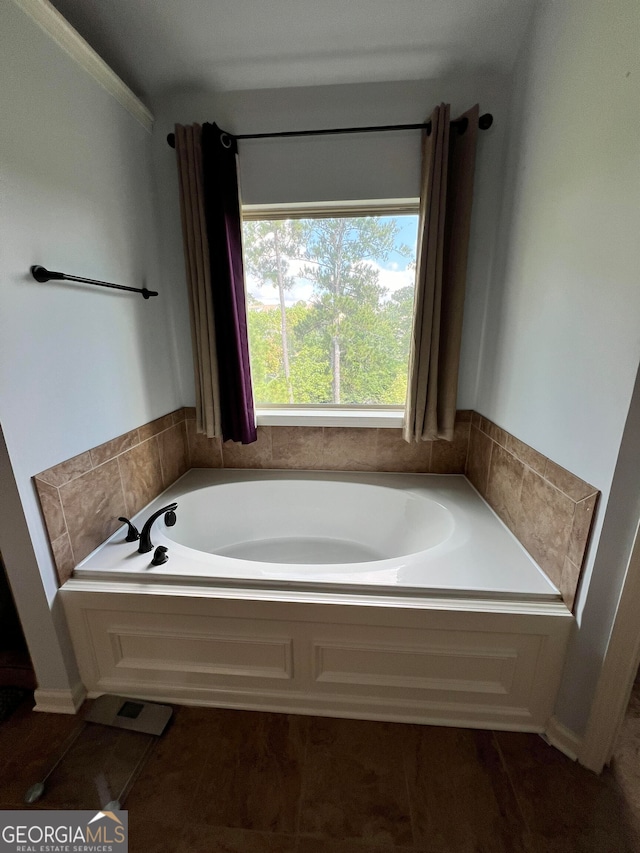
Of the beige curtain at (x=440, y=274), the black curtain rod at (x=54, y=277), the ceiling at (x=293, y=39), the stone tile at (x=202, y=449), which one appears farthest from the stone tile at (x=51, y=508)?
the ceiling at (x=293, y=39)

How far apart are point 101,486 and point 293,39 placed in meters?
1.99

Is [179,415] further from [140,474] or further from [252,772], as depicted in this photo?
[252,772]

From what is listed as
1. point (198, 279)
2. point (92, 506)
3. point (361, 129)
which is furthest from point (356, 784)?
point (361, 129)

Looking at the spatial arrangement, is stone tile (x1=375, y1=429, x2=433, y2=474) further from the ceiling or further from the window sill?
the ceiling

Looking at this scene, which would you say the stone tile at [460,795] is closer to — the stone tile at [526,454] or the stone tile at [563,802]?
the stone tile at [563,802]

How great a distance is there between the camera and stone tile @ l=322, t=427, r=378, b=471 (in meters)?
1.99

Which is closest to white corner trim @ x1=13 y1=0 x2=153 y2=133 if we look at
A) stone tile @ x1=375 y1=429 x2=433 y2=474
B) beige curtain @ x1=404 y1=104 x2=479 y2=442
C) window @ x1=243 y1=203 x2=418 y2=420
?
window @ x1=243 y1=203 x2=418 y2=420

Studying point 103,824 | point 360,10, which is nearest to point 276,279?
point 360,10

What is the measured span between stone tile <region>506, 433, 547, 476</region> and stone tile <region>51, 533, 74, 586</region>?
5.65 feet

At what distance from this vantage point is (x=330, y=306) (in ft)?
6.22

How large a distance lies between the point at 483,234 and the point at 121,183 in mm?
1694

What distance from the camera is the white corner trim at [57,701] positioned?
125cm

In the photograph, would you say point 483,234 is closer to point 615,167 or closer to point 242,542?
point 615,167

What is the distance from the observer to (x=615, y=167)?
90 centimetres
